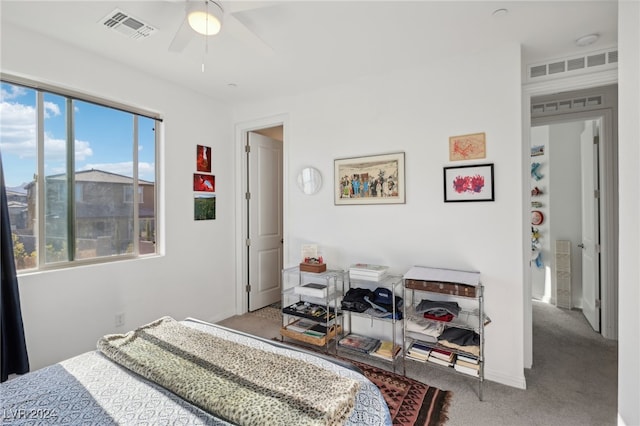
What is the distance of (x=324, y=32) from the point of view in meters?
2.22

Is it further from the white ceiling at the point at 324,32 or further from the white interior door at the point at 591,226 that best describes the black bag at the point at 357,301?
the white interior door at the point at 591,226

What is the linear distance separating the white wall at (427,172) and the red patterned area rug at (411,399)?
2.05ft

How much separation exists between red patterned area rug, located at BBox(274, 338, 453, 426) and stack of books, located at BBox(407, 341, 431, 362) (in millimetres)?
190

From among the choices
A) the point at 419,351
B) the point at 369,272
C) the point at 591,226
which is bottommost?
the point at 419,351

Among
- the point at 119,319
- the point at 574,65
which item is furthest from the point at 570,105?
the point at 119,319

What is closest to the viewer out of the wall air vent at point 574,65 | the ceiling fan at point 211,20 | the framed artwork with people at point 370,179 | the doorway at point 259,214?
the ceiling fan at point 211,20

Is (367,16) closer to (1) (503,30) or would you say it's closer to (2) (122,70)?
(1) (503,30)

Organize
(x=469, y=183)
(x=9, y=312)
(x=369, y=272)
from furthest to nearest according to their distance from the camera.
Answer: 1. (x=369, y=272)
2. (x=469, y=183)
3. (x=9, y=312)

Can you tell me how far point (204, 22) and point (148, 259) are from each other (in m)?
2.20

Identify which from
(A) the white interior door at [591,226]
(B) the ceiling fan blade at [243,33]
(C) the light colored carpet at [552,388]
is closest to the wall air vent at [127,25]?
(B) the ceiling fan blade at [243,33]

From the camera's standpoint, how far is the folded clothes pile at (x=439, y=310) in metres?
2.31

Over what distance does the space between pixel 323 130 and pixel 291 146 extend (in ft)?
1.42

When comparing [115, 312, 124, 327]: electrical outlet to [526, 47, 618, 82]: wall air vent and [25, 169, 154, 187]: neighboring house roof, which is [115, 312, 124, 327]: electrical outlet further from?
[526, 47, 618, 82]: wall air vent

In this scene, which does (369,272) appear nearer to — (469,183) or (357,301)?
(357,301)
